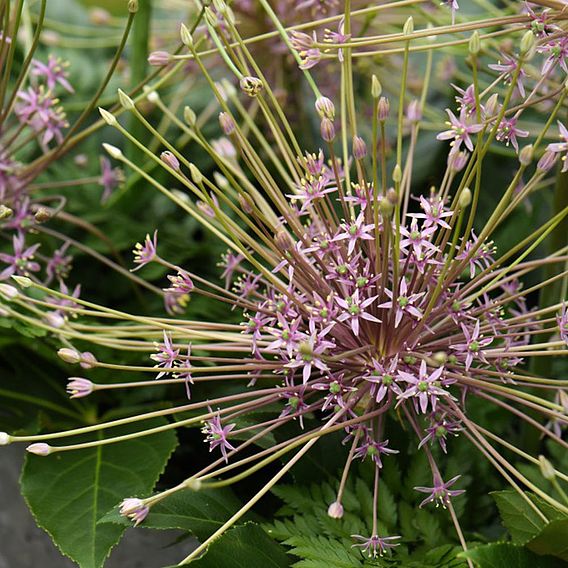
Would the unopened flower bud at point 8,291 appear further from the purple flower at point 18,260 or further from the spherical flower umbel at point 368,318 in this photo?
the purple flower at point 18,260

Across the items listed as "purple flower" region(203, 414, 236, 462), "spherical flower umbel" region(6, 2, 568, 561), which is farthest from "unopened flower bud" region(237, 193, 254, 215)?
"purple flower" region(203, 414, 236, 462)

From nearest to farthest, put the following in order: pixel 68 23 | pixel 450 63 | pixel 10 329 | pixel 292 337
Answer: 1. pixel 292 337
2. pixel 10 329
3. pixel 450 63
4. pixel 68 23

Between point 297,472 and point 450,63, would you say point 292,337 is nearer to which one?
point 297,472

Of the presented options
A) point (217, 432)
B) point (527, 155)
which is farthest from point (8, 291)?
point (527, 155)

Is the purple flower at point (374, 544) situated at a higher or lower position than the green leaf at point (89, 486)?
higher

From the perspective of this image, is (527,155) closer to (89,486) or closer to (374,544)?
(374,544)

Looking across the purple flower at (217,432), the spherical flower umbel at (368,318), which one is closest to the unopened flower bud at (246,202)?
the spherical flower umbel at (368,318)

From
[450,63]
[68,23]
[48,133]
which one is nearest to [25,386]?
[48,133]
